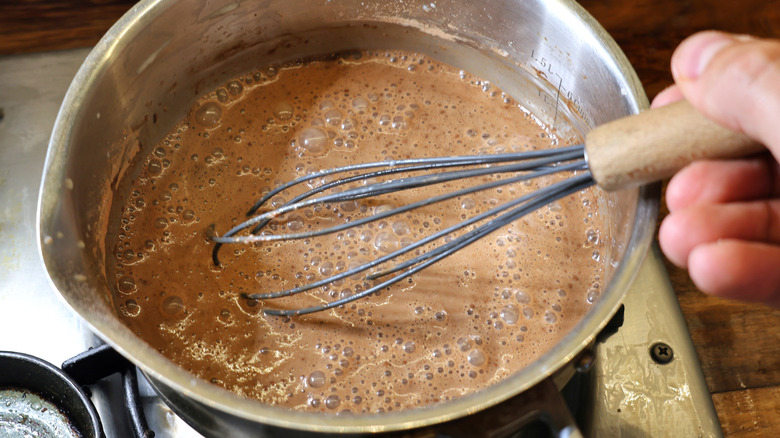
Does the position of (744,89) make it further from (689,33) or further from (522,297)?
(689,33)

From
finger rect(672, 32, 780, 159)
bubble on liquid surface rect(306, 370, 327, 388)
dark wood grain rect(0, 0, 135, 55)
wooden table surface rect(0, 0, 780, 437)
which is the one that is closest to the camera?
finger rect(672, 32, 780, 159)

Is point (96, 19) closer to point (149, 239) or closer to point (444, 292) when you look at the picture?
point (149, 239)

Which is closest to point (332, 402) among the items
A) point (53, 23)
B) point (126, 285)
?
point (126, 285)

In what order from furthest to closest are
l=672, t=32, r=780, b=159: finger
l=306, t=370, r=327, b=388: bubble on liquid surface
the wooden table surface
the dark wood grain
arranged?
the dark wood grain < the wooden table surface < l=306, t=370, r=327, b=388: bubble on liquid surface < l=672, t=32, r=780, b=159: finger

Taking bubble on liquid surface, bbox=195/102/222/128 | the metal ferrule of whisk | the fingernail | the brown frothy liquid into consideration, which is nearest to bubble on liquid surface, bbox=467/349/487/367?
the brown frothy liquid

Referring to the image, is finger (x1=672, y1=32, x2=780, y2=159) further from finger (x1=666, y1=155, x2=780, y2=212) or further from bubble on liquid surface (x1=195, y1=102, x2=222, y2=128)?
bubble on liquid surface (x1=195, y1=102, x2=222, y2=128)

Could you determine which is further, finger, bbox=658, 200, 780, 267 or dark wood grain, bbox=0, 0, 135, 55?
dark wood grain, bbox=0, 0, 135, 55
